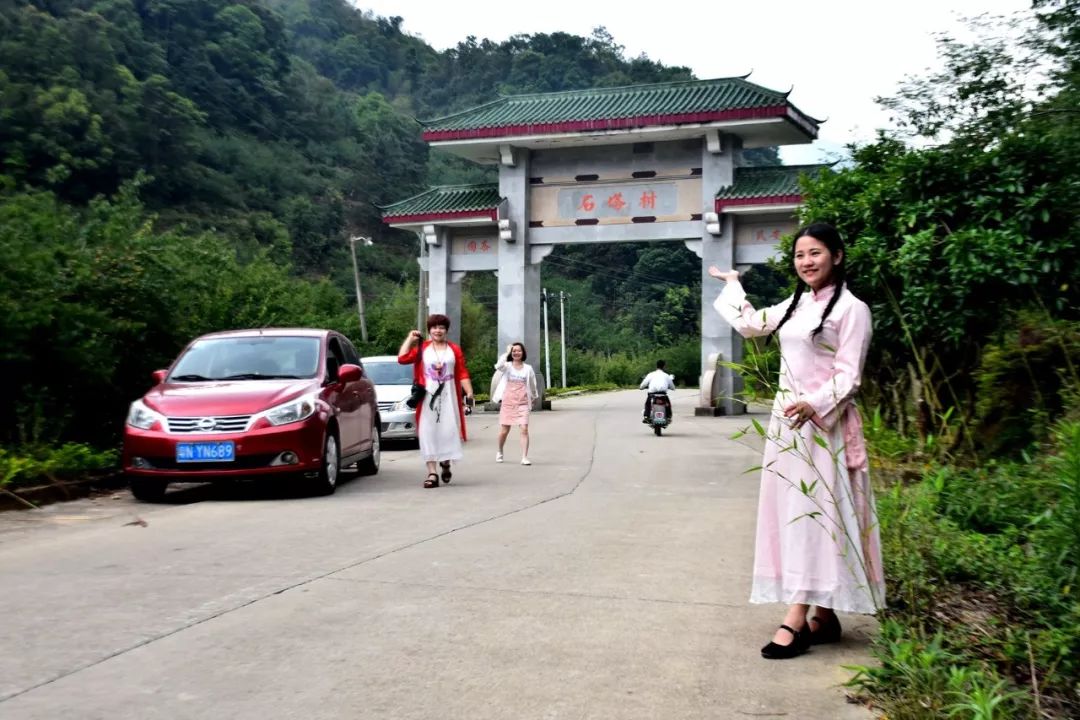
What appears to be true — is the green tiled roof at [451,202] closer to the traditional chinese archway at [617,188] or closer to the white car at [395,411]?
the traditional chinese archway at [617,188]

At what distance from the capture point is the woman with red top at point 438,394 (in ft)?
41.8

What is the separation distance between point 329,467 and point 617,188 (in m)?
22.1

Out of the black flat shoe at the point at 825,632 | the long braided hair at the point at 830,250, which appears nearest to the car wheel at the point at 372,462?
the black flat shoe at the point at 825,632

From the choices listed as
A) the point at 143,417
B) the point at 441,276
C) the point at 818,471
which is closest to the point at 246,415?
the point at 143,417

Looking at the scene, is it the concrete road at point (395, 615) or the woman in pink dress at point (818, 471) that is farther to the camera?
the woman in pink dress at point (818, 471)

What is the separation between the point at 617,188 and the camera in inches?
1283

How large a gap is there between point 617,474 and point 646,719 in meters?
10.4

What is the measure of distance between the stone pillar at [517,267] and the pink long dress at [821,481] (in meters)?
28.0

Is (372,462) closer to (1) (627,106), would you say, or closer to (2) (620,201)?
(2) (620,201)

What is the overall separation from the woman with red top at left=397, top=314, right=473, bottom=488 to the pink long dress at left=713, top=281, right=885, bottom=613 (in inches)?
303

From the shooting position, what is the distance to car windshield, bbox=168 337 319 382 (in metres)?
12.2

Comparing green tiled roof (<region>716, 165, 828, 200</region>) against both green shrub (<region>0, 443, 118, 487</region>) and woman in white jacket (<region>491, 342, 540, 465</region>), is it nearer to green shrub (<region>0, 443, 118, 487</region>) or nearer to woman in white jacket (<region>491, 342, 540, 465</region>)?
woman in white jacket (<region>491, 342, 540, 465</region>)

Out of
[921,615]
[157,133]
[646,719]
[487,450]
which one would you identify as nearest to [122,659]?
[646,719]

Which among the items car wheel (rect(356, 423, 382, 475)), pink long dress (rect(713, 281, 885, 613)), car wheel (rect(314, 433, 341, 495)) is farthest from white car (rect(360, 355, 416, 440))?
pink long dress (rect(713, 281, 885, 613))
